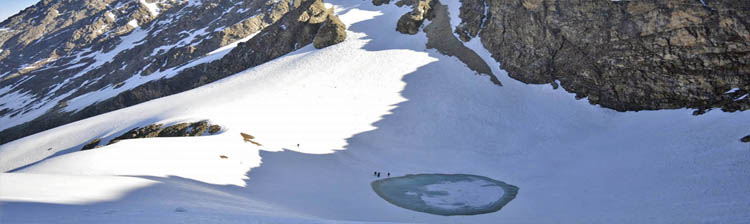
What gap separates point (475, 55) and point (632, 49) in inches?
646

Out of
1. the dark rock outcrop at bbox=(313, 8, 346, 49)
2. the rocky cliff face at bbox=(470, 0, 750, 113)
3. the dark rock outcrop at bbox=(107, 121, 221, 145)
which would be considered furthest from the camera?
the dark rock outcrop at bbox=(313, 8, 346, 49)

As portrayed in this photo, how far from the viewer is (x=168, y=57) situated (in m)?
83.7

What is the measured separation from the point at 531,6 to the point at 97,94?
7174 cm

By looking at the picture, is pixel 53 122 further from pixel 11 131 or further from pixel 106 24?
pixel 106 24

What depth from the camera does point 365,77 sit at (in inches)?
1772

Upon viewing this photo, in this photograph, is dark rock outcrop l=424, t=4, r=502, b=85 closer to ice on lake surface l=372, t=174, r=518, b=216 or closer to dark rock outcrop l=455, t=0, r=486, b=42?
dark rock outcrop l=455, t=0, r=486, b=42

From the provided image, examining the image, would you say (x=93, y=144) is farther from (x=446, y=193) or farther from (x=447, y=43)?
(x=447, y=43)

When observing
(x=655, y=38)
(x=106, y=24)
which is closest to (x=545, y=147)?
(x=655, y=38)

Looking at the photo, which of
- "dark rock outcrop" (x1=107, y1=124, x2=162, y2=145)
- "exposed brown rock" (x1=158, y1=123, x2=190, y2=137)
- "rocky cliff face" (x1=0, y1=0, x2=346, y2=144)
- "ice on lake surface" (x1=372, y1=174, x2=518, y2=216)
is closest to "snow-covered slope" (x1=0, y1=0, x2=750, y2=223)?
"ice on lake surface" (x1=372, y1=174, x2=518, y2=216)

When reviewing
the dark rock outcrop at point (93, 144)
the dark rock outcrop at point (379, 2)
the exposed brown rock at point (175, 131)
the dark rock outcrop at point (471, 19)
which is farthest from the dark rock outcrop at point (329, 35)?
the dark rock outcrop at point (93, 144)

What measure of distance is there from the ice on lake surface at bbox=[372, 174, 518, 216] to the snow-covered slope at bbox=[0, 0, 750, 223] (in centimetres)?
95

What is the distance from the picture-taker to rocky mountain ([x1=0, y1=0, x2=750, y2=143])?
30172mm

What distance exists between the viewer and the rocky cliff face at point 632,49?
2908 cm

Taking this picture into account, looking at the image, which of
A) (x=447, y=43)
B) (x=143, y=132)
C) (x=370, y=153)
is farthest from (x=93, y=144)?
(x=447, y=43)
